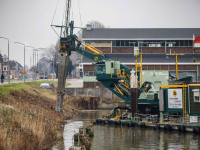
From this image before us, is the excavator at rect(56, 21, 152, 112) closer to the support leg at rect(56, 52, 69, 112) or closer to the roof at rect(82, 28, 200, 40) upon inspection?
the support leg at rect(56, 52, 69, 112)

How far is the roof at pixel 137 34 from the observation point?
84.5m

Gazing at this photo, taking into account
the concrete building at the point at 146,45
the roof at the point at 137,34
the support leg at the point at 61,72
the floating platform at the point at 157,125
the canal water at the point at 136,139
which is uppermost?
the roof at the point at 137,34

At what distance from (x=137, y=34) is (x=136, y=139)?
5232cm

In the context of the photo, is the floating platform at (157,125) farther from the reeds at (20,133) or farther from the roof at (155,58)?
the roof at (155,58)

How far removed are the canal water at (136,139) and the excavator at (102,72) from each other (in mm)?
7759

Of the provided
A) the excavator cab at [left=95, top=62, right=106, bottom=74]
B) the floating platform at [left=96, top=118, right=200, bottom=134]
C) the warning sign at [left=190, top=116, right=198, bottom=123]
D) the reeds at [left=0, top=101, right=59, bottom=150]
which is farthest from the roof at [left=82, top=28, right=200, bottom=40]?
the reeds at [left=0, top=101, right=59, bottom=150]

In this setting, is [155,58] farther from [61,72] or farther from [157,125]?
[157,125]

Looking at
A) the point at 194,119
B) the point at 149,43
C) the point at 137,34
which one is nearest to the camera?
the point at 194,119

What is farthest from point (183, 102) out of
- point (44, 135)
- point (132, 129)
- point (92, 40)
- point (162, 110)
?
point (92, 40)

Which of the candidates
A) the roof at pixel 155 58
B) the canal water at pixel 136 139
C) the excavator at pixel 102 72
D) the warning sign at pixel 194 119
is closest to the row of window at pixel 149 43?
the roof at pixel 155 58

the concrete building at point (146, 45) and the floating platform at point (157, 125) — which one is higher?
the concrete building at point (146, 45)

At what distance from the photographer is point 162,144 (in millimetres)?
33312

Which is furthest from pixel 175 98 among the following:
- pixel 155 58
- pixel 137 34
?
pixel 137 34

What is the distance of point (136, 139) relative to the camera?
36.2 meters
